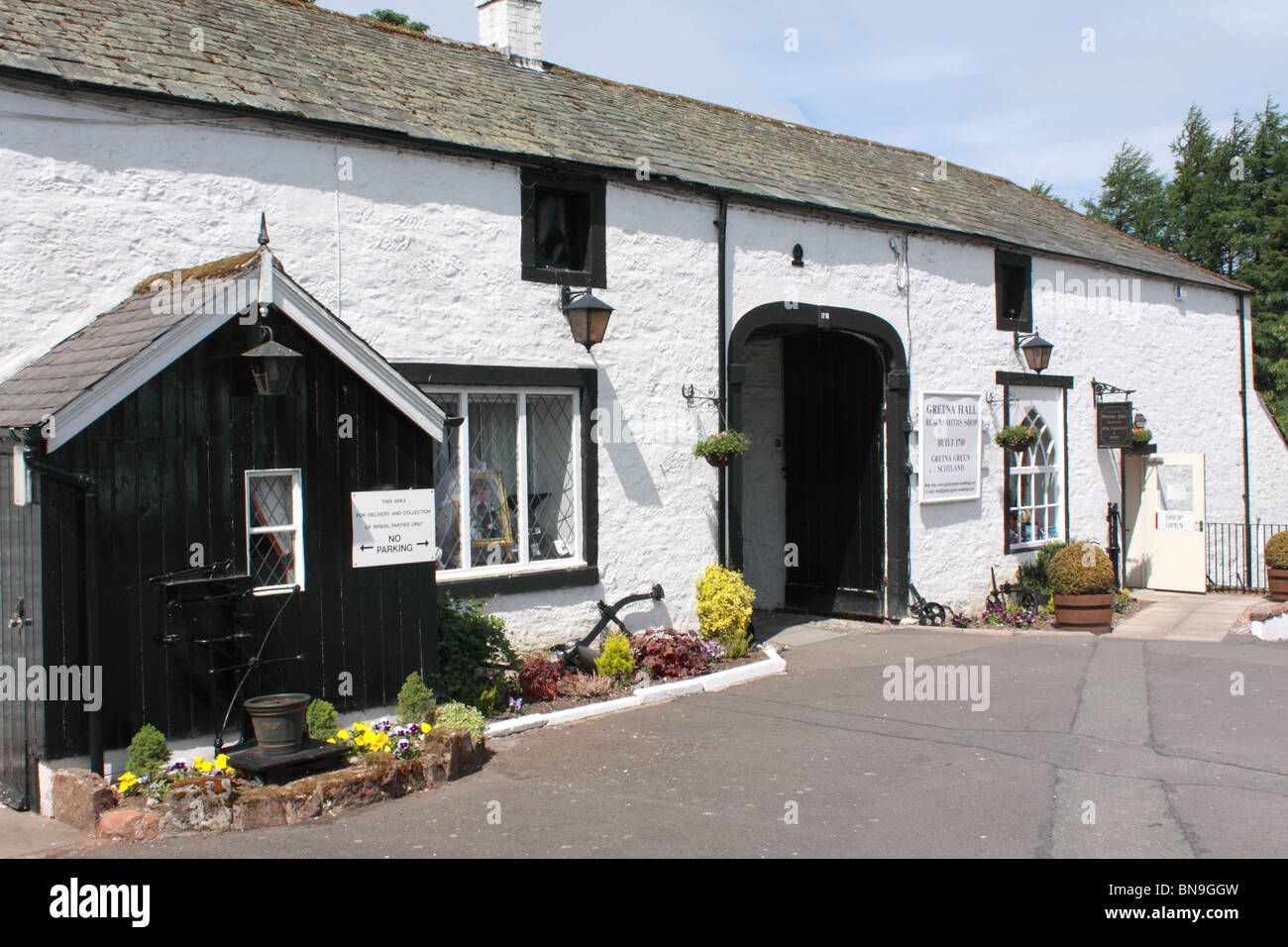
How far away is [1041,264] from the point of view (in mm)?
15922

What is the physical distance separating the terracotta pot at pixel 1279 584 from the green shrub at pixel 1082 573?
3.44m

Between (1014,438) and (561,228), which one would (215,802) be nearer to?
(561,228)

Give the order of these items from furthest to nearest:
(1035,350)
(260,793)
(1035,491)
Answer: (1035,491) < (1035,350) < (260,793)

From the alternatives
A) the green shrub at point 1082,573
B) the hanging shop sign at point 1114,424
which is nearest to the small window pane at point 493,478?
the green shrub at point 1082,573

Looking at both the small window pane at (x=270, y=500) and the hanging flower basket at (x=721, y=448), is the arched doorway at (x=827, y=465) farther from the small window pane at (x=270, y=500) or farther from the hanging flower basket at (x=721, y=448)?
the small window pane at (x=270, y=500)

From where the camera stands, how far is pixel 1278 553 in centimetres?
1565

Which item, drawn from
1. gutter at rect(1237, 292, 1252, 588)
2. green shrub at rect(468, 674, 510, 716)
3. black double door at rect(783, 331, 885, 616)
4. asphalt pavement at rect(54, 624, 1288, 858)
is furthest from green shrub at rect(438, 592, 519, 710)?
gutter at rect(1237, 292, 1252, 588)

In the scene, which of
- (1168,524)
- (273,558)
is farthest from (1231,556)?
(273,558)

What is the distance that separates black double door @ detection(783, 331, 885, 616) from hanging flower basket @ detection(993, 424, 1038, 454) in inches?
75.4

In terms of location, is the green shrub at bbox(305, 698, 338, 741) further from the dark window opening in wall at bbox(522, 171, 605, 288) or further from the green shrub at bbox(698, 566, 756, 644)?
the green shrub at bbox(698, 566, 756, 644)

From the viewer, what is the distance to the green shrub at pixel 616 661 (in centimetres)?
972

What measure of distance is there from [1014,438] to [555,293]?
7.17m
